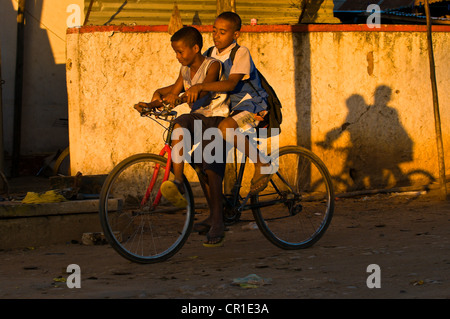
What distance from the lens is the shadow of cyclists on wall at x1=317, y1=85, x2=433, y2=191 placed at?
900 centimetres

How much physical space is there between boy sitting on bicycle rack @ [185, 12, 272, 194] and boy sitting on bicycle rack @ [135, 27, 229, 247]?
94 mm

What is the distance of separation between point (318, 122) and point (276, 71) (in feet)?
2.72

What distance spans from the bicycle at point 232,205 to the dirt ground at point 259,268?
0.46 ft

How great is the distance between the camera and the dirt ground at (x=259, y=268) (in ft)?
13.4

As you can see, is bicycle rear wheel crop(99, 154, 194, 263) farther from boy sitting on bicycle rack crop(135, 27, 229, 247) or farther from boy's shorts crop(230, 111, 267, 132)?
boy's shorts crop(230, 111, 267, 132)

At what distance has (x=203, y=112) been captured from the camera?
5.14 metres

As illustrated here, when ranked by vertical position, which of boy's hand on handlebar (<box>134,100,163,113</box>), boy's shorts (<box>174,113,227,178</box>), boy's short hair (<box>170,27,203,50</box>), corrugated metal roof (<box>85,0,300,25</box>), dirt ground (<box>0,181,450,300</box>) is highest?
corrugated metal roof (<box>85,0,300,25</box>)

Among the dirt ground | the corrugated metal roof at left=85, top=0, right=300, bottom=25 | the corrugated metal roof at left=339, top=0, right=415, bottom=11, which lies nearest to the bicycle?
the dirt ground

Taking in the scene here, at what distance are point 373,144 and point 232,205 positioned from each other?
4347 millimetres

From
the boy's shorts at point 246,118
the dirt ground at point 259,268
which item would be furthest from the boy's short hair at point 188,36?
the dirt ground at point 259,268

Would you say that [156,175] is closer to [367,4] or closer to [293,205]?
[293,205]

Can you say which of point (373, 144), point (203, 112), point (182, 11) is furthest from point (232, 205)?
point (182, 11)

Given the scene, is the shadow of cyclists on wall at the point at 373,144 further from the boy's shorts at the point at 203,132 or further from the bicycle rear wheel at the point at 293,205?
the boy's shorts at the point at 203,132
